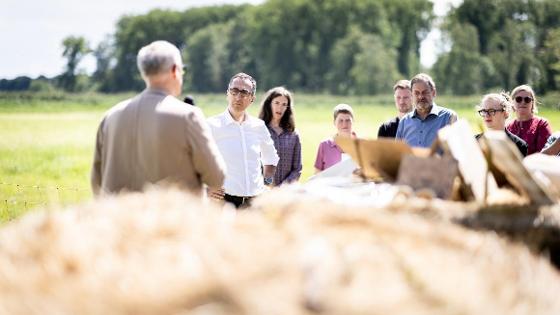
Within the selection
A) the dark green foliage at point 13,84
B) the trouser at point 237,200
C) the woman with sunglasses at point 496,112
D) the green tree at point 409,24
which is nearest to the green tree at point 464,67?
the green tree at point 409,24

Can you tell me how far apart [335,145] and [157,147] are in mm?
4210

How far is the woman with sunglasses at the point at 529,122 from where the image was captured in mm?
8570

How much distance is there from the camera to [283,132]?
8.66 meters

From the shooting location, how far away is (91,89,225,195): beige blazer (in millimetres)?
4613

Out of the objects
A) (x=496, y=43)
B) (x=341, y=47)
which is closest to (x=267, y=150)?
(x=496, y=43)

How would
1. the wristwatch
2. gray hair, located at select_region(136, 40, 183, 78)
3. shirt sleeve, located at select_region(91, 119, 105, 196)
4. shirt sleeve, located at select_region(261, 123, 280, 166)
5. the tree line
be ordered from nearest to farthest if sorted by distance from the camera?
gray hair, located at select_region(136, 40, 183, 78), shirt sleeve, located at select_region(91, 119, 105, 196), shirt sleeve, located at select_region(261, 123, 280, 166), the wristwatch, the tree line

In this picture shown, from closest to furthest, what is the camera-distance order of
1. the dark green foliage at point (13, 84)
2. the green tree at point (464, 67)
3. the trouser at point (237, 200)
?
the trouser at point (237, 200)
the dark green foliage at point (13, 84)
the green tree at point (464, 67)

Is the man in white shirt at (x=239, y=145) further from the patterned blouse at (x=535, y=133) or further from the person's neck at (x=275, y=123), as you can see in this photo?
the patterned blouse at (x=535, y=133)

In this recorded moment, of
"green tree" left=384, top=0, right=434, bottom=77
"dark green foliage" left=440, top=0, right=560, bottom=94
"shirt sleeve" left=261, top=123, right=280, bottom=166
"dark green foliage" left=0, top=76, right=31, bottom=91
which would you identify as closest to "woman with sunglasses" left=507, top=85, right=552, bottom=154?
"shirt sleeve" left=261, top=123, right=280, bottom=166

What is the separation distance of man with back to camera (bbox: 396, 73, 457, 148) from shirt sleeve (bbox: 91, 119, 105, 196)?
370 centimetres

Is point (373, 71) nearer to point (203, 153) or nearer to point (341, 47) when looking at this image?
point (341, 47)

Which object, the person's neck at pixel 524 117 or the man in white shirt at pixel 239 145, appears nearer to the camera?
the man in white shirt at pixel 239 145

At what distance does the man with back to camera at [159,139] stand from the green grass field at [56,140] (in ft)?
1.73

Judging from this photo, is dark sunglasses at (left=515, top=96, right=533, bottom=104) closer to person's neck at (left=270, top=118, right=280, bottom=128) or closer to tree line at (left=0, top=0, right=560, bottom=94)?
person's neck at (left=270, top=118, right=280, bottom=128)
